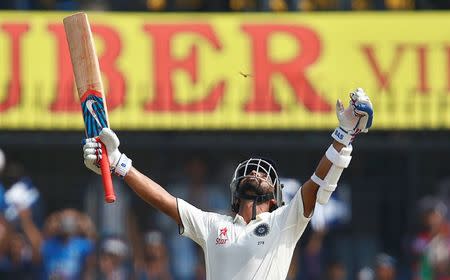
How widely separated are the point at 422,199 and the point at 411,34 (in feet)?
5.32

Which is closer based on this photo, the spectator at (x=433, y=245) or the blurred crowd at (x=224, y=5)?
the spectator at (x=433, y=245)

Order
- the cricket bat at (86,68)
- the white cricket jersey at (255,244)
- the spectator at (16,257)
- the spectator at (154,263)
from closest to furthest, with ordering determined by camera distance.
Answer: the white cricket jersey at (255,244), the cricket bat at (86,68), the spectator at (16,257), the spectator at (154,263)

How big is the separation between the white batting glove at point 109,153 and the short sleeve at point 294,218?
815mm

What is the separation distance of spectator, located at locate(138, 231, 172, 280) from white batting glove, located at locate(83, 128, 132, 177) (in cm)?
595

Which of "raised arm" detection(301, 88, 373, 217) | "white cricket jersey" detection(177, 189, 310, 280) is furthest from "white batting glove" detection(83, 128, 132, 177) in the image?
"raised arm" detection(301, 88, 373, 217)

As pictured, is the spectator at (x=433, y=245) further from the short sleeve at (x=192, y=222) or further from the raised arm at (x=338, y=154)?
the raised arm at (x=338, y=154)

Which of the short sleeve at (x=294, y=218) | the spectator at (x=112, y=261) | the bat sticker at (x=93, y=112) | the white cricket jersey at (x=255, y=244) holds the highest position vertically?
the bat sticker at (x=93, y=112)

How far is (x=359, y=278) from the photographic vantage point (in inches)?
525

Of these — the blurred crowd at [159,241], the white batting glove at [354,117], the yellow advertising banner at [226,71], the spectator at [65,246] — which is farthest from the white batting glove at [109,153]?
the yellow advertising banner at [226,71]

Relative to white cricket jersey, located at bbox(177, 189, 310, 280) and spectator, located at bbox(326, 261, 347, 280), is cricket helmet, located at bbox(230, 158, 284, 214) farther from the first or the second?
spectator, located at bbox(326, 261, 347, 280)

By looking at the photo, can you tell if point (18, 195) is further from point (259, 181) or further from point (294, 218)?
point (294, 218)

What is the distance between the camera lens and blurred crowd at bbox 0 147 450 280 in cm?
1278

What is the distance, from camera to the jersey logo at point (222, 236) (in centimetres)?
696

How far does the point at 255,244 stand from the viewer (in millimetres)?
6902
